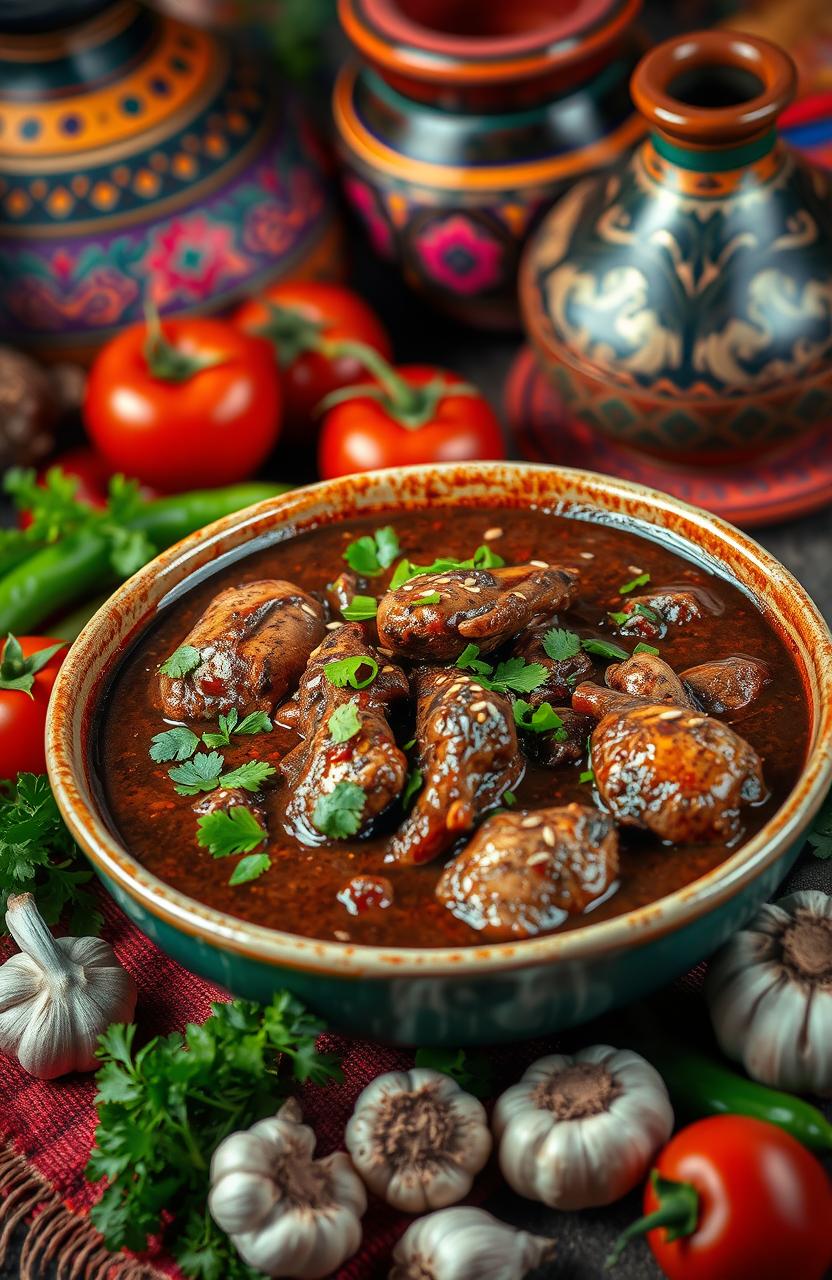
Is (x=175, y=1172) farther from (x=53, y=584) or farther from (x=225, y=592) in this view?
(x=53, y=584)

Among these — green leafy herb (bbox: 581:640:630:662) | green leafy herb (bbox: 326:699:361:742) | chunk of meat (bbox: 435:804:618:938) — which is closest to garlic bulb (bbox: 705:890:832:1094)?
chunk of meat (bbox: 435:804:618:938)

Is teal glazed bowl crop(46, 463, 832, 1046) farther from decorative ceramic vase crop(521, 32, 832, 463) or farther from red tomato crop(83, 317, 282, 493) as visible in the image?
red tomato crop(83, 317, 282, 493)

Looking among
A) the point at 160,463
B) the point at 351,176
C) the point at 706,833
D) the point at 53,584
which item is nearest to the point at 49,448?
the point at 160,463

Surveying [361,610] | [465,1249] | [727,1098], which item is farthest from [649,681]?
[465,1249]

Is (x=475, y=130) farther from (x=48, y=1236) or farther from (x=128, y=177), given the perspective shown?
(x=48, y=1236)

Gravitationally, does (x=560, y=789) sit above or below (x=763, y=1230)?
above
